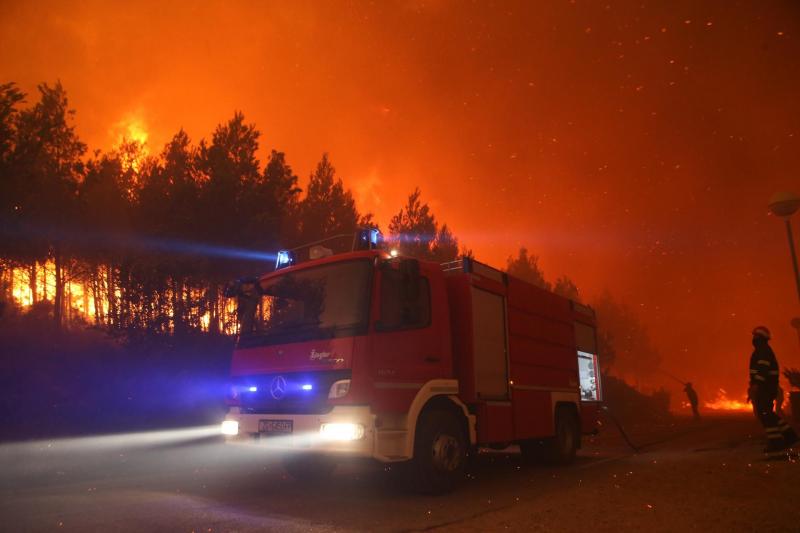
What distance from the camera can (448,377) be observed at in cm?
721

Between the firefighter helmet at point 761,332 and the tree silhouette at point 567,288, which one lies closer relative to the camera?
the firefighter helmet at point 761,332

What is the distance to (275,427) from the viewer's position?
6.55 metres

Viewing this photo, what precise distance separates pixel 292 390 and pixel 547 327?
5.28 m

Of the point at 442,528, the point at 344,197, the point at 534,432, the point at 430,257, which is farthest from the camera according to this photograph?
the point at 430,257

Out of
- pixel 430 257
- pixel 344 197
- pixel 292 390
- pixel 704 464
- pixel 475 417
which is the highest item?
pixel 344 197

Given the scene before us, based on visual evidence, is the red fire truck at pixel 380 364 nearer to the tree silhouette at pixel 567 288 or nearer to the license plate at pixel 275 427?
the license plate at pixel 275 427

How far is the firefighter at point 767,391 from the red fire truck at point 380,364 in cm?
340

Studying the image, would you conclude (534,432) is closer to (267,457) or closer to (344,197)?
(267,457)

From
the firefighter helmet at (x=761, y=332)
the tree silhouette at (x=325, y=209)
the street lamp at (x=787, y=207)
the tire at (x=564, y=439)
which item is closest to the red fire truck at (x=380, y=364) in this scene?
the tire at (x=564, y=439)

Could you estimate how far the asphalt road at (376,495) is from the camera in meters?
5.18

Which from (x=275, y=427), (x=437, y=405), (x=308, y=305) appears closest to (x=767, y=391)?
(x=437, y=405)

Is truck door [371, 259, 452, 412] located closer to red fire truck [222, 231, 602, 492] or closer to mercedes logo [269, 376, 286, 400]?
red fire truck [222, 231, 602, 492]

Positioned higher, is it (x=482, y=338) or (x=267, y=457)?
(x=482, y=338)

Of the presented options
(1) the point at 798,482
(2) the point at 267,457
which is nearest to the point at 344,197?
(2) the point at 267,457
